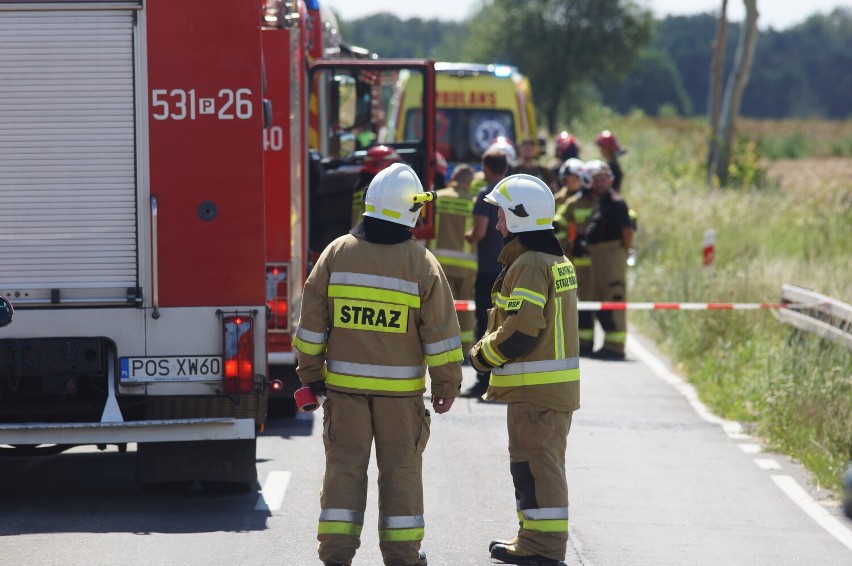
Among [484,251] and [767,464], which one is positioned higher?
[484,251]

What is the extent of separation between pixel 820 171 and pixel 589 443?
3249 centimetres

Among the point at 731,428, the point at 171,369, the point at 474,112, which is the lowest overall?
the point at 731,428

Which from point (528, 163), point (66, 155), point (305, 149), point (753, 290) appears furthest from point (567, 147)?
point (66, 155)

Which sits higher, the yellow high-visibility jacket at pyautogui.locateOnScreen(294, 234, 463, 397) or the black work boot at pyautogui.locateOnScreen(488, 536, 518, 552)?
the yellow high-visibility jacket at pyautogui.locateOnScreen(294, 234, 463, 397)

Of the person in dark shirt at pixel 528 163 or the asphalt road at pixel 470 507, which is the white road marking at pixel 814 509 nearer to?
the asphalt road at pixel 470 507

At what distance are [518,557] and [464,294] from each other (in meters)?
6.81

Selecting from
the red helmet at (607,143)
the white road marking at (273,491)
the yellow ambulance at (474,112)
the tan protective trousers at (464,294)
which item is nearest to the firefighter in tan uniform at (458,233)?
the tan protective trousers at (464,294)

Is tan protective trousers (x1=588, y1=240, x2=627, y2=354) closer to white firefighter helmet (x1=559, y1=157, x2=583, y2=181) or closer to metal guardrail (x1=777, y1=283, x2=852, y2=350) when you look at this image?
white firefighter helmet (x1=559, y1=157, x2=583, y2=181)

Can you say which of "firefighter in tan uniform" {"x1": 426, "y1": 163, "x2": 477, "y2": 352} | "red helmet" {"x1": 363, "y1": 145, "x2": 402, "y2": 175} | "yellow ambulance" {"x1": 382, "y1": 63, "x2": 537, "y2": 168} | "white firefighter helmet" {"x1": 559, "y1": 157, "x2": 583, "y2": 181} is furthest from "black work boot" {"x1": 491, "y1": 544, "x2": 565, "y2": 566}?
"yellow ambulance" {"x1": 382, "y1": 63, "x2": 537, "y2": 168}

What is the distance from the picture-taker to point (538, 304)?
21.7 ft

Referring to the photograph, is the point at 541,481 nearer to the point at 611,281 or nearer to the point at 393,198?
the point at 393,198

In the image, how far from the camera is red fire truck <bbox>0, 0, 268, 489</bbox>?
730cm

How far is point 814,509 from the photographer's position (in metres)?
8.25

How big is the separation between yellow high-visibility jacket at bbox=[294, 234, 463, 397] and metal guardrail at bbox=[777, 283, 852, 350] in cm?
525
